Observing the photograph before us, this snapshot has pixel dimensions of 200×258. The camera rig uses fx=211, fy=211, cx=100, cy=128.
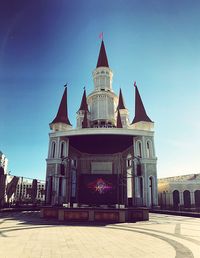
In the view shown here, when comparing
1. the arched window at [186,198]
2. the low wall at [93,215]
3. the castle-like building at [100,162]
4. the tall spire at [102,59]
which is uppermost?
the tall spire at [102,59]

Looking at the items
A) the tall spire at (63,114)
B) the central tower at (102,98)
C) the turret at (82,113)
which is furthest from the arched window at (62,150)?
the turret at (82,113)

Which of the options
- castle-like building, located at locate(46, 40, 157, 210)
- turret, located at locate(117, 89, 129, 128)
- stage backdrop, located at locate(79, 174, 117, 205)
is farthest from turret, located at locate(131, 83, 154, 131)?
stage backdrop, located at locate(79, 174, 117, 205)

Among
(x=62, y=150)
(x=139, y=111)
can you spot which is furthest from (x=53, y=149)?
(x=139, y=111)

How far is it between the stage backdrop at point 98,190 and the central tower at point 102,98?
18117 millimetres

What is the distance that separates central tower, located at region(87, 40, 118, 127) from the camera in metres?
51.8

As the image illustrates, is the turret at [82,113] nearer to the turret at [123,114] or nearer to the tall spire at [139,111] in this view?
the turret at [123,114]

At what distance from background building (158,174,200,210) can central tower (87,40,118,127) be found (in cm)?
1966

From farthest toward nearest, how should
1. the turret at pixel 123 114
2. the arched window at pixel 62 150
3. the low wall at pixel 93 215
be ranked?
the turret at pixel 123 114
the arched window at pixel 62 150
the low wall at pixel 93 215

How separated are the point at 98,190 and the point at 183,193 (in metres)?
22.3

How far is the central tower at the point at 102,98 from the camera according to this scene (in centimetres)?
5178

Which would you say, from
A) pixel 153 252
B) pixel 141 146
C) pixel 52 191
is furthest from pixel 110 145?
pixel 153 252

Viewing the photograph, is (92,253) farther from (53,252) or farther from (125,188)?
(125,188)

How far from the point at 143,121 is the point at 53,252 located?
36.9 metres

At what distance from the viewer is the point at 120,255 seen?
7035mm
